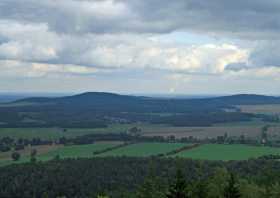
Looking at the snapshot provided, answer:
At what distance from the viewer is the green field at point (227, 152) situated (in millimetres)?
129375

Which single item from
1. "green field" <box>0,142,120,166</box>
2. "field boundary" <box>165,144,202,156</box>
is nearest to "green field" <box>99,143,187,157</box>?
"field boundary" <box>165,144,202,156</box>

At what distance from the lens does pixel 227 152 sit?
460 ft

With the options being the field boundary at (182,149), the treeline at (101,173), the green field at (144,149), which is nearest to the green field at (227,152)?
the field boundary at (182,149)

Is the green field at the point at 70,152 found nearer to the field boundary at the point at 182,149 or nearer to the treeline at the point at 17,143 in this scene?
the treeline at the point at 17,143

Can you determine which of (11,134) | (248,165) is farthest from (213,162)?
(11,134)

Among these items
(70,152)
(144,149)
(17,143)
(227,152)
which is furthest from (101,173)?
(17,143)

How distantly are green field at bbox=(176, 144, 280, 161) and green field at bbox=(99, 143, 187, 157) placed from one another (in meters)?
8.84

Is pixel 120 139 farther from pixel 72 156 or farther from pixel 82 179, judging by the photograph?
pixel 82 179

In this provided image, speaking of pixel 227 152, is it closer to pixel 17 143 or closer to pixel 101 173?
pixel 101 173

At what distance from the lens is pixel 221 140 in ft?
571

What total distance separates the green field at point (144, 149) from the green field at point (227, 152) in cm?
Result: 884

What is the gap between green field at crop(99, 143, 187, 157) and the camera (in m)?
139

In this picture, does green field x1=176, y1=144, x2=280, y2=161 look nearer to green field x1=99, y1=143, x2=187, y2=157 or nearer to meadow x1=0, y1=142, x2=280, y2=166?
meadow x1=0, y1=142, x2=280, y2=166

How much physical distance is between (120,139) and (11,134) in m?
45.9
